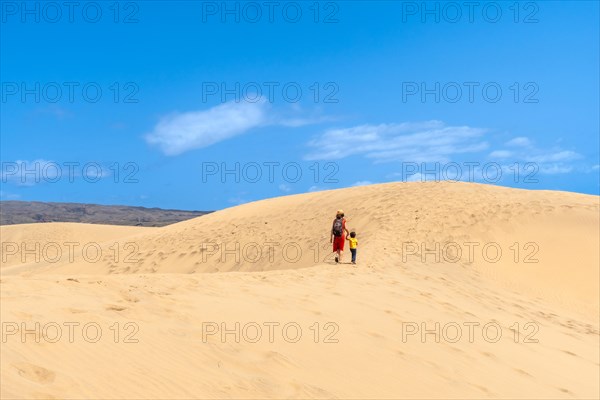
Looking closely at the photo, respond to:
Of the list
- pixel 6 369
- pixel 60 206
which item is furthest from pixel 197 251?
pixel 60 206

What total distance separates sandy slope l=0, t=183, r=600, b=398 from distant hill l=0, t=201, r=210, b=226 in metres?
67.1

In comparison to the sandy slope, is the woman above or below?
above

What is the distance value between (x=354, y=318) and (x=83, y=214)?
94842 mm

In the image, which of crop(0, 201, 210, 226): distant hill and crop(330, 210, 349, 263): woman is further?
crop(0, 201, 210, 226): distant hill

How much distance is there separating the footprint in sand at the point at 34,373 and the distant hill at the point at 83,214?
7616cm

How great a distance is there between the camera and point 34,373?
4.43m

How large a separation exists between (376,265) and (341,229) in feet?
4.43

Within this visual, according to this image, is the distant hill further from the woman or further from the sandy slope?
the woman

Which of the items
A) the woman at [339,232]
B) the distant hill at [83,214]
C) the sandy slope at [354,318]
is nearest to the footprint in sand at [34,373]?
the sandy slope at [354,318]

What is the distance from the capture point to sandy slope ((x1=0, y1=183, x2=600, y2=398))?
5.07 metres

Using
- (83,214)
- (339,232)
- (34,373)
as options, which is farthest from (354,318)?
(83,214)

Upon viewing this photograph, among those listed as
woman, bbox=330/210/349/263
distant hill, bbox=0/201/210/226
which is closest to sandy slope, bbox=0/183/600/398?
woman, bbox=330/210/349/263

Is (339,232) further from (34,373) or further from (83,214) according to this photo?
(83,214)

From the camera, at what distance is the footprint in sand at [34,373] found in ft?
14.3
